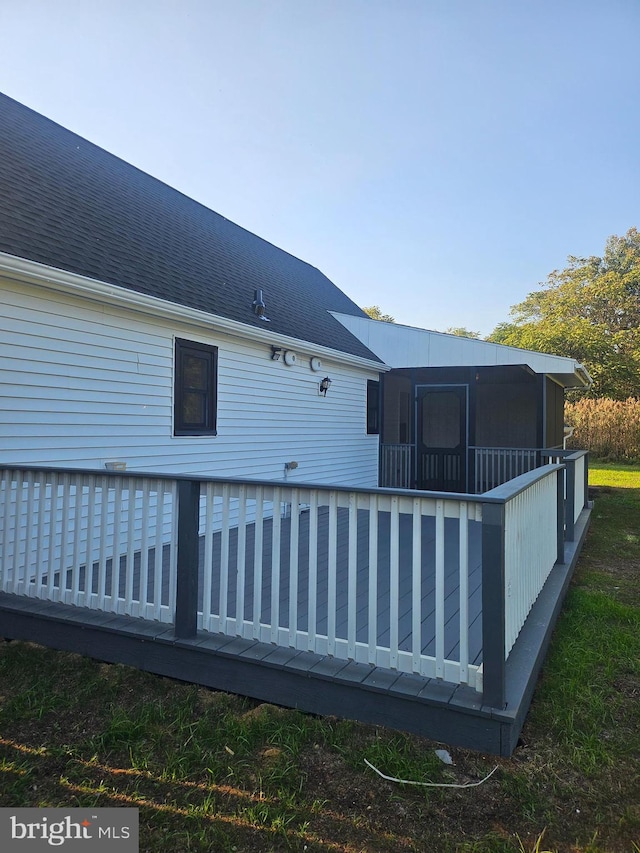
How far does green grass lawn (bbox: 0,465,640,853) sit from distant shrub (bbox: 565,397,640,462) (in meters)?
18.3

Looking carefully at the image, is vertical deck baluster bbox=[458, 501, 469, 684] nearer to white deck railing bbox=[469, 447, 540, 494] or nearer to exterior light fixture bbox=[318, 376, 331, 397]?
exterior light fixture bbox=[318, 376, 331, 397]

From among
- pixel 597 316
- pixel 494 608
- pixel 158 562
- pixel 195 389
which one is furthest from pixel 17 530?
pixel 597 316

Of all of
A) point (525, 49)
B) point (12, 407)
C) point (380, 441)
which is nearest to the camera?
point (12, 407)

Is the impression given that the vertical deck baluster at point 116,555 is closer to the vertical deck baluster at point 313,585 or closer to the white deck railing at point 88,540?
the white deck railing at point 88,540

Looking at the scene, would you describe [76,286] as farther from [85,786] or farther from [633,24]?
[633,24]

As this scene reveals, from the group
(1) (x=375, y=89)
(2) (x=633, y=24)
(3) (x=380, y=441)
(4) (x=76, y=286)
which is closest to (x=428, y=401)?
Answer: (3) (x=380, y=441)

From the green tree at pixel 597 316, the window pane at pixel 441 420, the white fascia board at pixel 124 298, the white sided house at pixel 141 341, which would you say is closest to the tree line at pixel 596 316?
the green tree at pixel 597 316

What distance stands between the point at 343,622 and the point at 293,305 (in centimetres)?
702

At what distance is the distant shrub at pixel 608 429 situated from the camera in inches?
733

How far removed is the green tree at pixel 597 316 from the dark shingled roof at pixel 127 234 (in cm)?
1950

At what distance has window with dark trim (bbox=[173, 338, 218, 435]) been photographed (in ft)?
18.5

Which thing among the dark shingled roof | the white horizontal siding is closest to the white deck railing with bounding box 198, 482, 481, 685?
the white horizontal siding

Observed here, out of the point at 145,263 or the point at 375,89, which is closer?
the point at 145,263

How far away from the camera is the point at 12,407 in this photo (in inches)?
160
